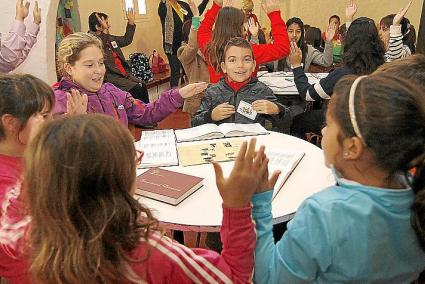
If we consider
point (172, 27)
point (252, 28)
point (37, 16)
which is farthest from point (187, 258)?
point (172, 27)

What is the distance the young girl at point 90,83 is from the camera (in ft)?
6.99

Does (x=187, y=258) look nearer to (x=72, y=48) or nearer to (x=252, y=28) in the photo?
(x=72, y=48)

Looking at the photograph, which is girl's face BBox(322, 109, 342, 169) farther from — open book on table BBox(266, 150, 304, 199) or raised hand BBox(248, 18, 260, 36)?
raised hand BBox(248, 18, 260, 36)

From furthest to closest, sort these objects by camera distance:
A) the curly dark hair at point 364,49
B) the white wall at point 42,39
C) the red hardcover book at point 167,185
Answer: the white wall at point 42,39, the curly dark hair at point 364,49, the red hardcover book at point 167,185

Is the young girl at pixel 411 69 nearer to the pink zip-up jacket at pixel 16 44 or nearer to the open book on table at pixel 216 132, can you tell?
the open book on table at pixel 216 132

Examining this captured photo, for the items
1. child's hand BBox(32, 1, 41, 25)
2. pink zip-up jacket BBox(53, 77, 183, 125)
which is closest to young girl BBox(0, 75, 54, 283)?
pink zip-up jacket BBox(53, 77, 183, 125)

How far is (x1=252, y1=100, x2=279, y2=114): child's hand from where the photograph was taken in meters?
2.36

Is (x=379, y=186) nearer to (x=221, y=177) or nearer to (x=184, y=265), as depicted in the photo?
(x=221, y=177)

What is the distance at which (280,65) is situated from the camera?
4.27m

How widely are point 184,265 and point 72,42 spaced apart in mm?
1602

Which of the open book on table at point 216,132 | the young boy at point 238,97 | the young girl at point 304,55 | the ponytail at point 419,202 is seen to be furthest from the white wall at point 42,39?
the ponytail at point 419,202

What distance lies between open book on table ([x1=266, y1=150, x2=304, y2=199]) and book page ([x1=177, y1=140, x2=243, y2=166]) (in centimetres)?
17

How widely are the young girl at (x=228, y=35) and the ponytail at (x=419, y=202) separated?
6.42 ft

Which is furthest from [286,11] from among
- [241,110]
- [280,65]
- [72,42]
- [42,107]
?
[42,107]
